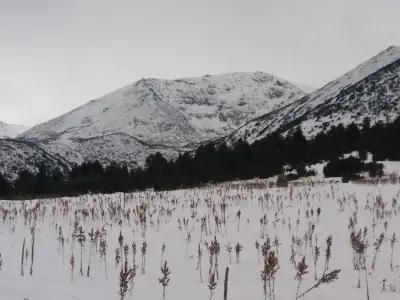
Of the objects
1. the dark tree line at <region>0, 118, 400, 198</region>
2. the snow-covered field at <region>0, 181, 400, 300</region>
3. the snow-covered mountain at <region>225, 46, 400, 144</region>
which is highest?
the snow-covered mountain at <region>225, 46, 400, 144</region>

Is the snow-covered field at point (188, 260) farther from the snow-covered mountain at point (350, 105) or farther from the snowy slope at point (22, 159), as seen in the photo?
the snow-covered mountain at point (350, 105)

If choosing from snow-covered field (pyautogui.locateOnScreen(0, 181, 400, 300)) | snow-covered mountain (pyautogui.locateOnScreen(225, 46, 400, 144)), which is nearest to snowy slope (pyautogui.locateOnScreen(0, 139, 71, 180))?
snow-covered mountain (pyautogui.locateOnScreen(225, 46, 400, 144))

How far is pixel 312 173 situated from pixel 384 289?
22.1 metres

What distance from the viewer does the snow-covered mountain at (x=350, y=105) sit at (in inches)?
3457

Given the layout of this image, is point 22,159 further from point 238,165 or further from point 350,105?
point 350,105

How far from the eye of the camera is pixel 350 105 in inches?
3880

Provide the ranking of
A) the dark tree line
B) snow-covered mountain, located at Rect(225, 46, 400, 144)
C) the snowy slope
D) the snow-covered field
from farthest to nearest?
1. snow-covered mountain, located at Rect(225, 46, 400, 144)
2. the snowy slope
3. the dark tree line
4. the snow-covered field

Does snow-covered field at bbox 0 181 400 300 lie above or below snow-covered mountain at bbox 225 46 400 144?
below

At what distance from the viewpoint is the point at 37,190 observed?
1502 inches

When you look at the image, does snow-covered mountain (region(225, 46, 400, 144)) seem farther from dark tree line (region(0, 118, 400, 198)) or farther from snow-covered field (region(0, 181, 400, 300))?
snow-covered field (region(0, 181, 400, 300))

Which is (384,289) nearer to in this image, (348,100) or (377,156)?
(377,156)

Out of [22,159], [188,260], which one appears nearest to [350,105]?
[22,159]

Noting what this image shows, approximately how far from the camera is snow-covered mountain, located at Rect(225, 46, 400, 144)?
87.8m

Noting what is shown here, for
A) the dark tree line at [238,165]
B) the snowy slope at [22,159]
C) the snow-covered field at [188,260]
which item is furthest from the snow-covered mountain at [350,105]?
the snow-covered field at [188,260]
